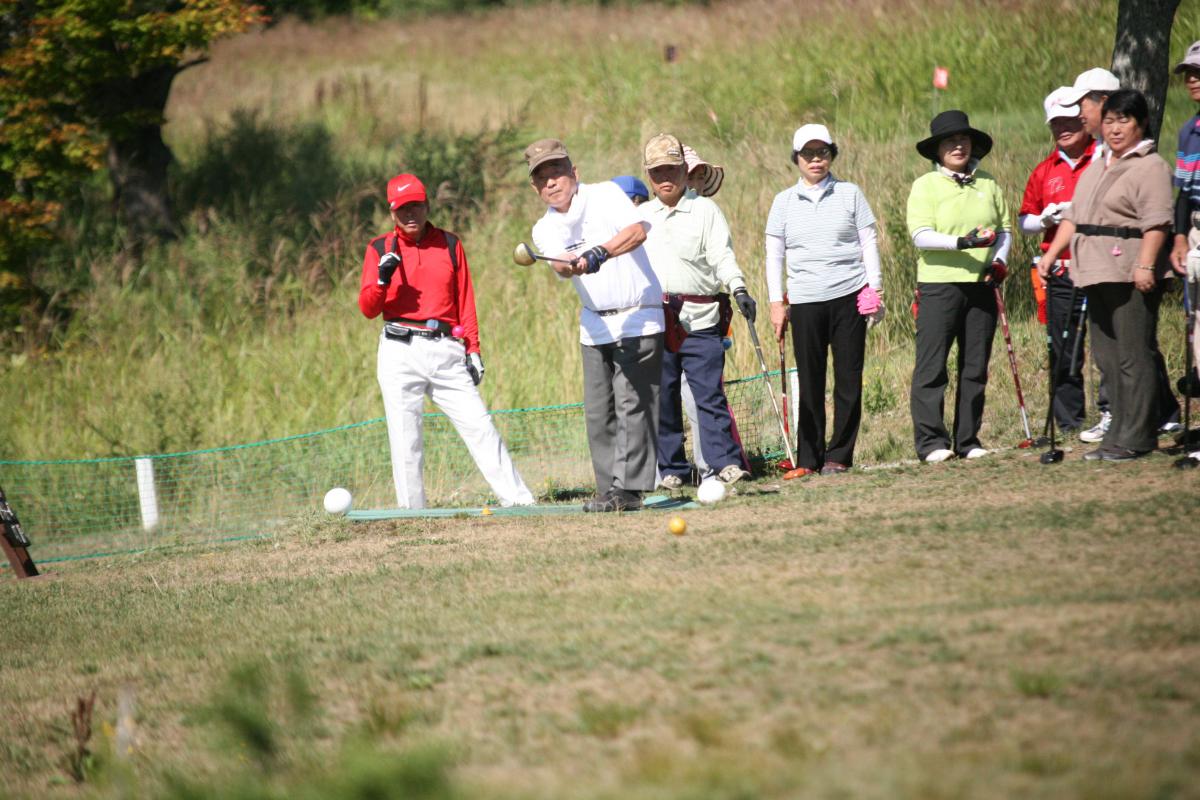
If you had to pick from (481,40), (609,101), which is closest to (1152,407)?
(609,101)

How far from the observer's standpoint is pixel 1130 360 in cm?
→ 744

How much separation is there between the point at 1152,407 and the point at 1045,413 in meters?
2.38

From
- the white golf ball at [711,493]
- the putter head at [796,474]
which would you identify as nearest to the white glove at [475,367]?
the white golf ball at [711,493]

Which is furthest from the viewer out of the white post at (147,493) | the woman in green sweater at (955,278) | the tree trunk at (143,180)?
the tree trunk at (143,180)

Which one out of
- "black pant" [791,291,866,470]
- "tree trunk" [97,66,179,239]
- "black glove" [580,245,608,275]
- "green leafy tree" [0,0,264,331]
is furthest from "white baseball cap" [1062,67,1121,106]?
"tree trunk" [97,66,179,239]

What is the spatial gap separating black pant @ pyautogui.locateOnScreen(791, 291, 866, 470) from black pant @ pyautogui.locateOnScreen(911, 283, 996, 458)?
1.32 feet

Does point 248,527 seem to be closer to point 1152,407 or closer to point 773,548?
point 773,548

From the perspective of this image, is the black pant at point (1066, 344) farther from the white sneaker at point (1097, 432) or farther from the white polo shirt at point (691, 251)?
the white polo shirt at point (691, 251)

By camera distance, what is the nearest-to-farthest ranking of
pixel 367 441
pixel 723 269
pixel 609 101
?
pixel 723 269 < pixel 367 441 < pixel 609 101

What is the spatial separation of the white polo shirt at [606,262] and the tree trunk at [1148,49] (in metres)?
5.77

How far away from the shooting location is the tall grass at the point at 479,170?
1358 cm

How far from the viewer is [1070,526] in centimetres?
591

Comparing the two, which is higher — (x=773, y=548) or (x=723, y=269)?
(x=723, y=269)

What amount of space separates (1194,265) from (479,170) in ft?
45.8
